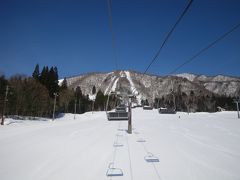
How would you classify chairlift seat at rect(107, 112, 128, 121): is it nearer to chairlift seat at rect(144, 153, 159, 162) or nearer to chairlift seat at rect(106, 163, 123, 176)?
chairlift seat at rect(144, 153, 159, 162)

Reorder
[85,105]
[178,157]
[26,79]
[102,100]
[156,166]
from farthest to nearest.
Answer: [102,100], [85,105], [26,79], [178,157], [156,166]

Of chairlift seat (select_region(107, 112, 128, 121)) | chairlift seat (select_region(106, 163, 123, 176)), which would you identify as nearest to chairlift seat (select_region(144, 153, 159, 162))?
chairlift seat (select_region(106, 163, 123, 176))

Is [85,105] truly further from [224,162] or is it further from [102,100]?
[224,162]

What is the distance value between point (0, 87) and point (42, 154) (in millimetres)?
52716

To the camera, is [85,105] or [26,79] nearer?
[26,79]

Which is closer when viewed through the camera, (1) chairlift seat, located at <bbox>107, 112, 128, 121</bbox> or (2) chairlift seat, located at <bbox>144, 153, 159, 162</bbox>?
(2) chairlift seat, located at <bbox>144, 153, 159, 162</bbox>

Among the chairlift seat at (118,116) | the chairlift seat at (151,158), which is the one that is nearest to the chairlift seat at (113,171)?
the chairlift seat at (151,158)

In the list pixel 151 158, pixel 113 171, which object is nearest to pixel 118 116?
pixel 151 158

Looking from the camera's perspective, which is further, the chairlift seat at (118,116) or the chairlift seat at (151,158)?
the chairlift seat at (118,116)

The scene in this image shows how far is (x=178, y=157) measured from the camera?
10172mm

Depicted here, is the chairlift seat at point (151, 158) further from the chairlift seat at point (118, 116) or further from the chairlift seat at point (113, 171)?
the chairlift seat at point (118, 116)

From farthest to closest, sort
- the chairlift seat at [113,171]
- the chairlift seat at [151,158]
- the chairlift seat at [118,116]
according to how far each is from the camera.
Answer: the chairlift seat at [118,116], the chairlift seat at [151,158], the chairlift seat at [113,171]

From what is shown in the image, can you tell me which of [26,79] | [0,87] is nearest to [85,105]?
[26,79]

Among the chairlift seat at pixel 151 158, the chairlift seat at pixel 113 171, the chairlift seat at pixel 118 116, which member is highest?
the chairlift seat at pixel 118 116
